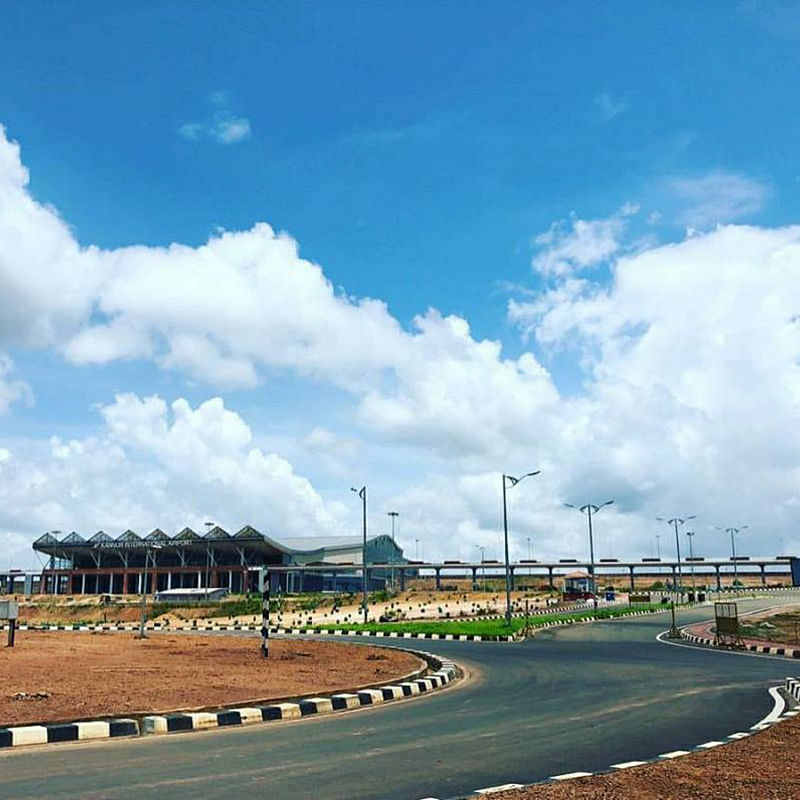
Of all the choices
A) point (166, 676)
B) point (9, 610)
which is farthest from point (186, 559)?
point (166, 676)

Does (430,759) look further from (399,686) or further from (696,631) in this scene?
(696,631)

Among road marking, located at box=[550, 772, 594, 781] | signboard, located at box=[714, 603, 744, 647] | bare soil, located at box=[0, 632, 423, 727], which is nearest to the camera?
road marking, located at box=[550, 772, 594, 781]

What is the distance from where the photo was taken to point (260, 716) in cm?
1313

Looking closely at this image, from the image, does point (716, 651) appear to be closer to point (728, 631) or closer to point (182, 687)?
point (728, 631)

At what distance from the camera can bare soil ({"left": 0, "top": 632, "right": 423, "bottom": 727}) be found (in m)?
13.1

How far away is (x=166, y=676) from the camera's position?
17.7m

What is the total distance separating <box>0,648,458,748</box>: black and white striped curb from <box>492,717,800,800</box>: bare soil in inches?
237

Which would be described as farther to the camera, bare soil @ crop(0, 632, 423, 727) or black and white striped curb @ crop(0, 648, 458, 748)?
bare soil @ crop(0, 632, 423, 727)

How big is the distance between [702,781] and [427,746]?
3531 millimetres

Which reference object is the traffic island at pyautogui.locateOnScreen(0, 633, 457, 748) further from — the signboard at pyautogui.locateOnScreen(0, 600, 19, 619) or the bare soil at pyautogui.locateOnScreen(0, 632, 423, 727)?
the signboard at pyautogui.locateOnScreen(0, 600, 19, 619)


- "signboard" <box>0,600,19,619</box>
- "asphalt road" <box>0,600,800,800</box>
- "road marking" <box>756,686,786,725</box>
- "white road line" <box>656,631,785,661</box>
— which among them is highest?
"signboard" <box>0,600,19,619</box>

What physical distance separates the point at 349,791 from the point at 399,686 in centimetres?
942

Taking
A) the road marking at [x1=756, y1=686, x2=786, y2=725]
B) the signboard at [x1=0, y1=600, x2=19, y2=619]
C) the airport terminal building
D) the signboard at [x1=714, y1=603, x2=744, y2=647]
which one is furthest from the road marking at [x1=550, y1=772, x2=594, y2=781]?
the airport terminal building

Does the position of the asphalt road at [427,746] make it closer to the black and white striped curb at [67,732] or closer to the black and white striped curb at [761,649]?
the black and white striped curb at [67,732]
